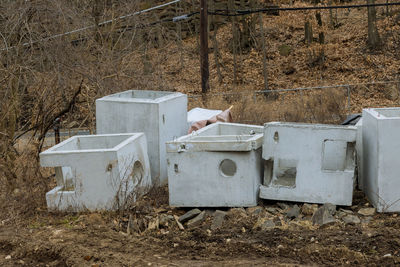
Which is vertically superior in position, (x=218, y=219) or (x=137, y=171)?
(x=137, y=171)

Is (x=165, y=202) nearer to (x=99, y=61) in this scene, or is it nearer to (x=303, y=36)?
(x=99, y=61)

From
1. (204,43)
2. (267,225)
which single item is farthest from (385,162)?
(204,43)

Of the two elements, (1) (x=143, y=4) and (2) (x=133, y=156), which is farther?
(1) (x=143, y=4)

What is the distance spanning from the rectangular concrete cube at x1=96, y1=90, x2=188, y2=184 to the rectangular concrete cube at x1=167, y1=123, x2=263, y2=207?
4.51 feet

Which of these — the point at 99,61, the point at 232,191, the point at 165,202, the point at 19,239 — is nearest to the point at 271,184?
the point at 232,191

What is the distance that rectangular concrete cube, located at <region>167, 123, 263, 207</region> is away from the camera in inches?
321

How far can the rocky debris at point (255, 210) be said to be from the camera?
7.86m

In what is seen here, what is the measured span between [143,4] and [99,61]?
2164 centimetres

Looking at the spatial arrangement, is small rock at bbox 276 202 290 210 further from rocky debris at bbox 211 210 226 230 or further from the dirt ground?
rocky debris at bbox 211 210 226 230

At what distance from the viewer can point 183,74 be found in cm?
3222

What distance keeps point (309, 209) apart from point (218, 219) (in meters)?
1.33

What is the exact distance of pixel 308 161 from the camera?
26.3 ft

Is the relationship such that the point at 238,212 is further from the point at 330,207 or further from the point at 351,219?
the point at 351,219

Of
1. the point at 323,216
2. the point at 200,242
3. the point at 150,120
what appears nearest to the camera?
the point at 200,242
